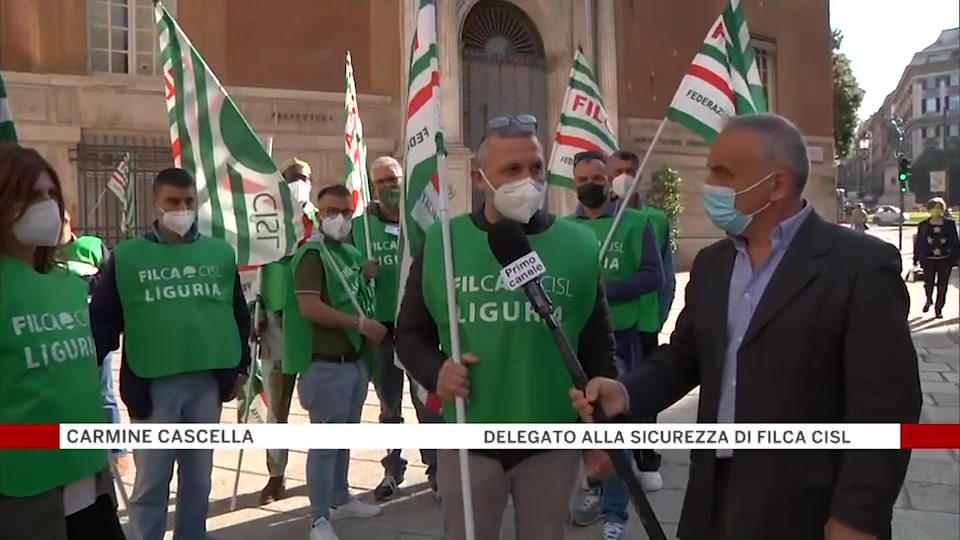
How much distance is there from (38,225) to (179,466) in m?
1.76

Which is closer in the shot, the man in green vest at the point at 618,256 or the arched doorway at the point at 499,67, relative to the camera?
the man in green vest at the point at 618,256

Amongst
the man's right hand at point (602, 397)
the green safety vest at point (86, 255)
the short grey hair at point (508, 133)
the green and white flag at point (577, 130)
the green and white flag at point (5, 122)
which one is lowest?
the man's right hand at point (602, 397)

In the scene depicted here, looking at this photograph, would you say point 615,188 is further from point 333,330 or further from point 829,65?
point 829,65

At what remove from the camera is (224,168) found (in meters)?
5.11

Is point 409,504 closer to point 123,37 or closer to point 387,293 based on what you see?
point 387,293

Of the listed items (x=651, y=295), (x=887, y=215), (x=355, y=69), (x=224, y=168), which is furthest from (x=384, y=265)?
(x=355, y=69)

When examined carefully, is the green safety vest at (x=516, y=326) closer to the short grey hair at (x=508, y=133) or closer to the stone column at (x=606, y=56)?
the short grey hair at (x=508, y=133)

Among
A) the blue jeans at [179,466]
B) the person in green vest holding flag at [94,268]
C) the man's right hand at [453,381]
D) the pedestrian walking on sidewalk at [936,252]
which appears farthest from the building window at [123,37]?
the man's right hand at [453,381]

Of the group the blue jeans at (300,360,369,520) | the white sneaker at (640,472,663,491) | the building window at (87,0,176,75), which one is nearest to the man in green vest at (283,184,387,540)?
the blue jeans at (300,360,369,520)

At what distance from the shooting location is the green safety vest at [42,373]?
2.66 metres

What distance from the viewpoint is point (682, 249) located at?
62.8ft

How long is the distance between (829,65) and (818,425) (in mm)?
9314

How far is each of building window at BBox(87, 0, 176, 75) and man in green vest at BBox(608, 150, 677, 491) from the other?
11682 millimetres

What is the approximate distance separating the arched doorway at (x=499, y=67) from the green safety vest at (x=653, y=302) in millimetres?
12739
